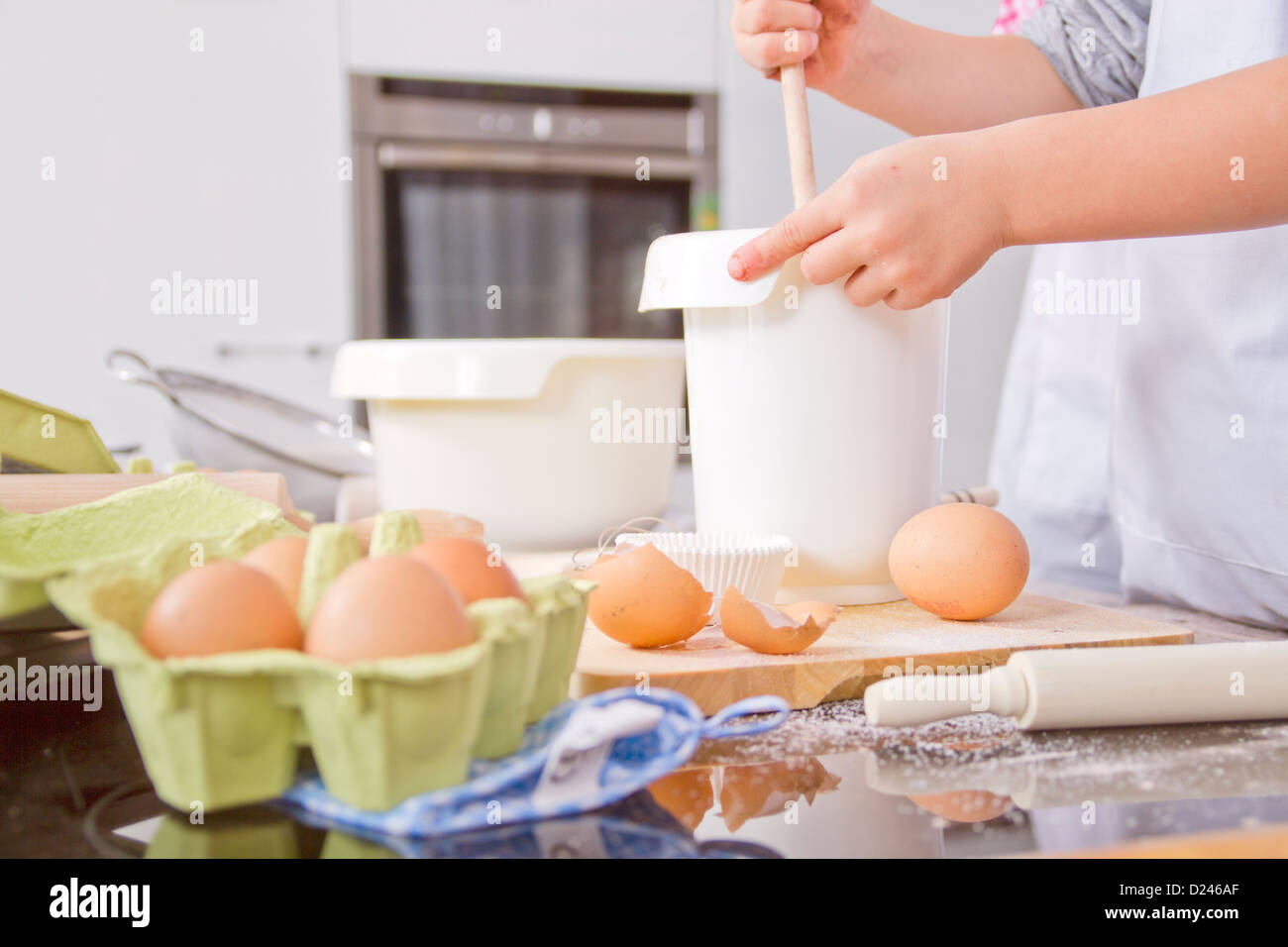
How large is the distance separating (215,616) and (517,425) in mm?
533

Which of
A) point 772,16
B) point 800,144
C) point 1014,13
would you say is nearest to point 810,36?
point 772,16

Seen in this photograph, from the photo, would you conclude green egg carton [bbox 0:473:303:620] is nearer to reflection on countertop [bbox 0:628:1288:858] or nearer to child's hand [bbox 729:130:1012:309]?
reflection on countertop [bbox 0:628:1288:858]

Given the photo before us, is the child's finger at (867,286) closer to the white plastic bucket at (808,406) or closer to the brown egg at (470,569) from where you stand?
the white plastic bucket at (808,406)

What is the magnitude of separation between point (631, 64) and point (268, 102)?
88 centimetres

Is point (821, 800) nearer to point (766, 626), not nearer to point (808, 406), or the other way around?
point (766, 626)

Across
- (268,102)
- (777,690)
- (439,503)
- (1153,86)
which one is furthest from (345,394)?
(268,102)

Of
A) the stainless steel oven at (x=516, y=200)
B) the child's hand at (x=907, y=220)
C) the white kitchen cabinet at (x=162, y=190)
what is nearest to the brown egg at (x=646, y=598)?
the child's hand at (x=907, y=220)

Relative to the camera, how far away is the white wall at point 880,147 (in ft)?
8.79

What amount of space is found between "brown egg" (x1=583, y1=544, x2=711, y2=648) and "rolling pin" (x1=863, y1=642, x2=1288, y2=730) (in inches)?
5.0

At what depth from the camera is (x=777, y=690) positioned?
1.79 feet

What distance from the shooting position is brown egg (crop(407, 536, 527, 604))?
396 mm

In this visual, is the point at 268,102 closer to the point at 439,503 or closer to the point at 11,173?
the point at 11,173

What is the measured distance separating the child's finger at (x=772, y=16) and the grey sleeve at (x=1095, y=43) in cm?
35

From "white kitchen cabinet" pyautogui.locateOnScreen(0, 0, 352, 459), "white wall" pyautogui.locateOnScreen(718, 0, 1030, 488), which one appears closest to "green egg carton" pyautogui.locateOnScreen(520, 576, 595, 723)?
"white kitchen cabinet" pyautogui.locateOnScreen(0, 0, 352, 459)
